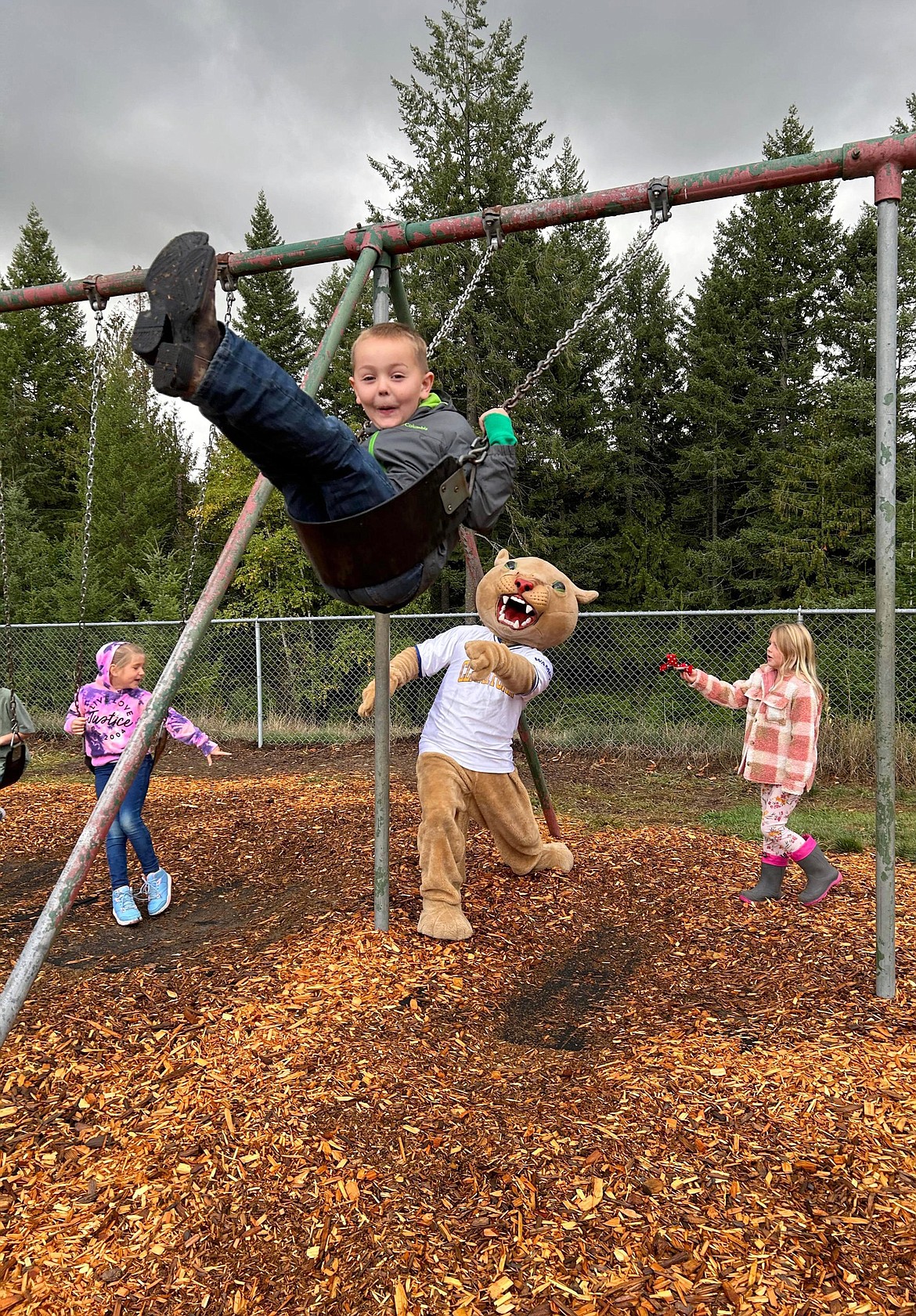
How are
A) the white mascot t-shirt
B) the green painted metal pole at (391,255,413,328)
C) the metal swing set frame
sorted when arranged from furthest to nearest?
the white mascot t-shirt, the green painted metal pole at (391,255,413,328), the metal swing set frame

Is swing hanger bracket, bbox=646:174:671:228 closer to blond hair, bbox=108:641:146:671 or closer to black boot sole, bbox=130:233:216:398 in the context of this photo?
black boot sole, bbox=130:233:216:398

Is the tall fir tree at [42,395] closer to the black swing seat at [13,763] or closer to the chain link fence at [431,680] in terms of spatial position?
the chain link fence at [431,680]

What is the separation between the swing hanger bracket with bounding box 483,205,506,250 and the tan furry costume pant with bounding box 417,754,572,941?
7.21 feet

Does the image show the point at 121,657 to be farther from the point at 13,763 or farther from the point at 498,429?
the point at 498,429

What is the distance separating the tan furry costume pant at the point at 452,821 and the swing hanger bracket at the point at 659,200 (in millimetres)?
2391

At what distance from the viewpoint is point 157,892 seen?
422 centimetres

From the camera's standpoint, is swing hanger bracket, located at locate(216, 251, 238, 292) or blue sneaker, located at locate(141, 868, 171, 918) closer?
swing hanger bracket, located at locate(216, 251, 238, 292)

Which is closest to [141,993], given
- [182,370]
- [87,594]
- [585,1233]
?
[585,1233]

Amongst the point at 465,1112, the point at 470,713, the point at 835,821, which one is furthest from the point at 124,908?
the point at 835,821

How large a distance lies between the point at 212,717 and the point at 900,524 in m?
10.7

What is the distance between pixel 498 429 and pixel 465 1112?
6.56 feet

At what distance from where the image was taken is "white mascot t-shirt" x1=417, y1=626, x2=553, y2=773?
3980 millimetres

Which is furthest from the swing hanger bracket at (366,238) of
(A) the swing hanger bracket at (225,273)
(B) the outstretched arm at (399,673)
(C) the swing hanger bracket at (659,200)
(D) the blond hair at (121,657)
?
(D) the blond hair at (121,657)

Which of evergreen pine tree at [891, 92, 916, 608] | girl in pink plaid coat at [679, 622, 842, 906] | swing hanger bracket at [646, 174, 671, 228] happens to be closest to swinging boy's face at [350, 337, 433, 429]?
swing hanger bracket at [646, 174, 671, 228]
